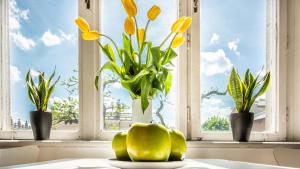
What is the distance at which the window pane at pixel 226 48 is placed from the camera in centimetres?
229

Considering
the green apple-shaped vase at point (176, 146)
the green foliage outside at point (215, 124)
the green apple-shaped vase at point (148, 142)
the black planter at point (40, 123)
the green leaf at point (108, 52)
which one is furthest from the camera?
the green foliage outside at point (215, 124)

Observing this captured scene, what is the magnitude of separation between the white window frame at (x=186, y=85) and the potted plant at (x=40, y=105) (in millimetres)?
113

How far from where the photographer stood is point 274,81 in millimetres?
2260

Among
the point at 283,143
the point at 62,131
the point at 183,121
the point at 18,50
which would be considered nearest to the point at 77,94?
the point at 62,131

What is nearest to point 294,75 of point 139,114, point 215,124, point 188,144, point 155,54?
point 215,124

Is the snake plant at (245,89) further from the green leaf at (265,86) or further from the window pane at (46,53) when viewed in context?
the window pane at (46,53)

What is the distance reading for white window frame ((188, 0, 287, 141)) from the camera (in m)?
2.22

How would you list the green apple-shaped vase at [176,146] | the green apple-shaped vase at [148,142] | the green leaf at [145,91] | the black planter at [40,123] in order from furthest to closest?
the black planter at [40,123] → the green leaf at [145,91] → the green apple-shaped vase at [176,146] → the green apple-shaped vase at [148,142]

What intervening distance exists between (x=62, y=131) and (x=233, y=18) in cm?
119

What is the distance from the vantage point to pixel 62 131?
230 cm

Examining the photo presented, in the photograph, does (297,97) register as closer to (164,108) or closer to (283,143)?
(283,143)

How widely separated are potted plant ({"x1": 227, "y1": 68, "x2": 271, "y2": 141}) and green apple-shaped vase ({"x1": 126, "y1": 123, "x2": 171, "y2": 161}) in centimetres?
98

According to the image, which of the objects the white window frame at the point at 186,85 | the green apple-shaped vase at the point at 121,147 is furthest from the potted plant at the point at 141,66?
the green apple-shaped vase at the point at 121,147

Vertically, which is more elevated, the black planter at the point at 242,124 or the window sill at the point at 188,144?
the black planter at the point at 242,124
